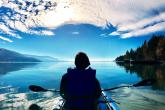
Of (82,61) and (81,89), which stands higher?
(82,61)

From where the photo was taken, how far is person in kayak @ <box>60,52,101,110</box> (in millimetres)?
8375

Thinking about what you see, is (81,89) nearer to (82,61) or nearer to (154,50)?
(82,61)

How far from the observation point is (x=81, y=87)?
27.6 ft

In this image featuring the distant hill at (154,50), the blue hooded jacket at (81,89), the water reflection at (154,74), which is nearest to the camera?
the blue hooded jacket at (81,89)

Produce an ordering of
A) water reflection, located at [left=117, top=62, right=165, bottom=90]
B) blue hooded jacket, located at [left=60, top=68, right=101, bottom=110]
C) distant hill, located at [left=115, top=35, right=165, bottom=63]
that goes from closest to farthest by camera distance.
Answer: blue hooded jacket, located at [left=60, top=68, right=101, bottom=110] < water reflection, located at [left=117, top=62, right=165, bottom=90] < distant hill, located at [left=115, top=35, right=165, bottom=63]

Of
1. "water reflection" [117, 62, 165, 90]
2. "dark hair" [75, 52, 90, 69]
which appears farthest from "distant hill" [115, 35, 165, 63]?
"dark hair" [75, 52, 90, 69]

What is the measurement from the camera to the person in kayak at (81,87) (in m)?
8.38

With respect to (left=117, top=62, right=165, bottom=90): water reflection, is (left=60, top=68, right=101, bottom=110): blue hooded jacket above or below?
above

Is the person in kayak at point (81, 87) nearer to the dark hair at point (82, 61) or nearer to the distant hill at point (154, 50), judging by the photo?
the dark hair at point (82, 61)

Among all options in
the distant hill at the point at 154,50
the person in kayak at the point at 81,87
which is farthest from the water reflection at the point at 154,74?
the distant hill at the point at 154,50

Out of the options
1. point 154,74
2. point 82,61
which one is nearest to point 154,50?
point 154,74

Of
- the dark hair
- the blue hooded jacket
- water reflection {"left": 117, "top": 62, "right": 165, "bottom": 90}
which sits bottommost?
water reflection {"left": 117, "top": 62, "right": 165, "bottom": 90}

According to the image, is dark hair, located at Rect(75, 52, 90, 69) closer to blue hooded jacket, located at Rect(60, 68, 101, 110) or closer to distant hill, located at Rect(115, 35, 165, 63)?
blue hooded jacket, located at Rect(60, 68, 101, 110)

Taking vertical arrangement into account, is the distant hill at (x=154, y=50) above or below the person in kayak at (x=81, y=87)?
above
